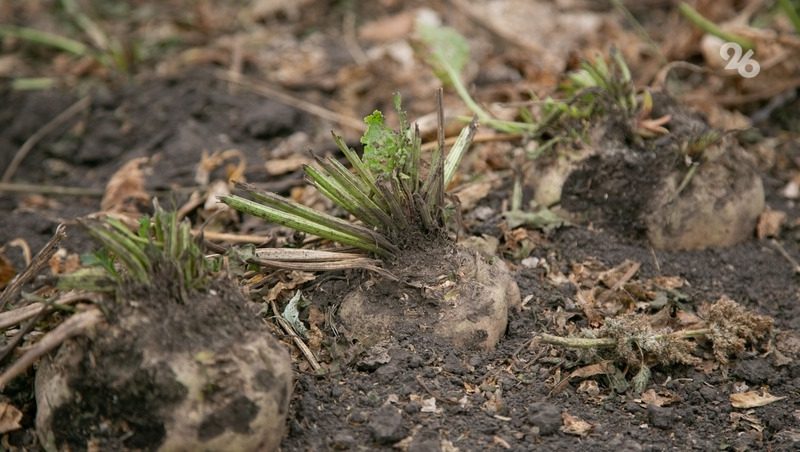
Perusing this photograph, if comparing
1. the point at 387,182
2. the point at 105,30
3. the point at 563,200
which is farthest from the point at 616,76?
the point at 105,30

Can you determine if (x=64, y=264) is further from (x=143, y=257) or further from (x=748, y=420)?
→ (x=748, y=420)

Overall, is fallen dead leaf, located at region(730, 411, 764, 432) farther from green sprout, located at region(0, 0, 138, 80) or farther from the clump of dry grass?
green sprout, located at region(0, 0, 138, 80)

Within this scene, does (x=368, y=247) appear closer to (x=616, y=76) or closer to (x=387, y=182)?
(x=387, y=182)

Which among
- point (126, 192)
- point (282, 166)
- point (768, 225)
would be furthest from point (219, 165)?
point (768, 225)

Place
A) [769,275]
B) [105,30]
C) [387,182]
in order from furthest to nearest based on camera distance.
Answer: [105,30], [769,275], [387,182]

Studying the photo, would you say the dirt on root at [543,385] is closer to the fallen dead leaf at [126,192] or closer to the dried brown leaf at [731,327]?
the dried brown leaf at [731,327]

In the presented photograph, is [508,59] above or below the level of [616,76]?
below

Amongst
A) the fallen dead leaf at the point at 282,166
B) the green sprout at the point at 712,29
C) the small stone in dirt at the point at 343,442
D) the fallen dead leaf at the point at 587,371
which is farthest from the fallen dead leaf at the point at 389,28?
the small stone in dirt at the point at 343,442
